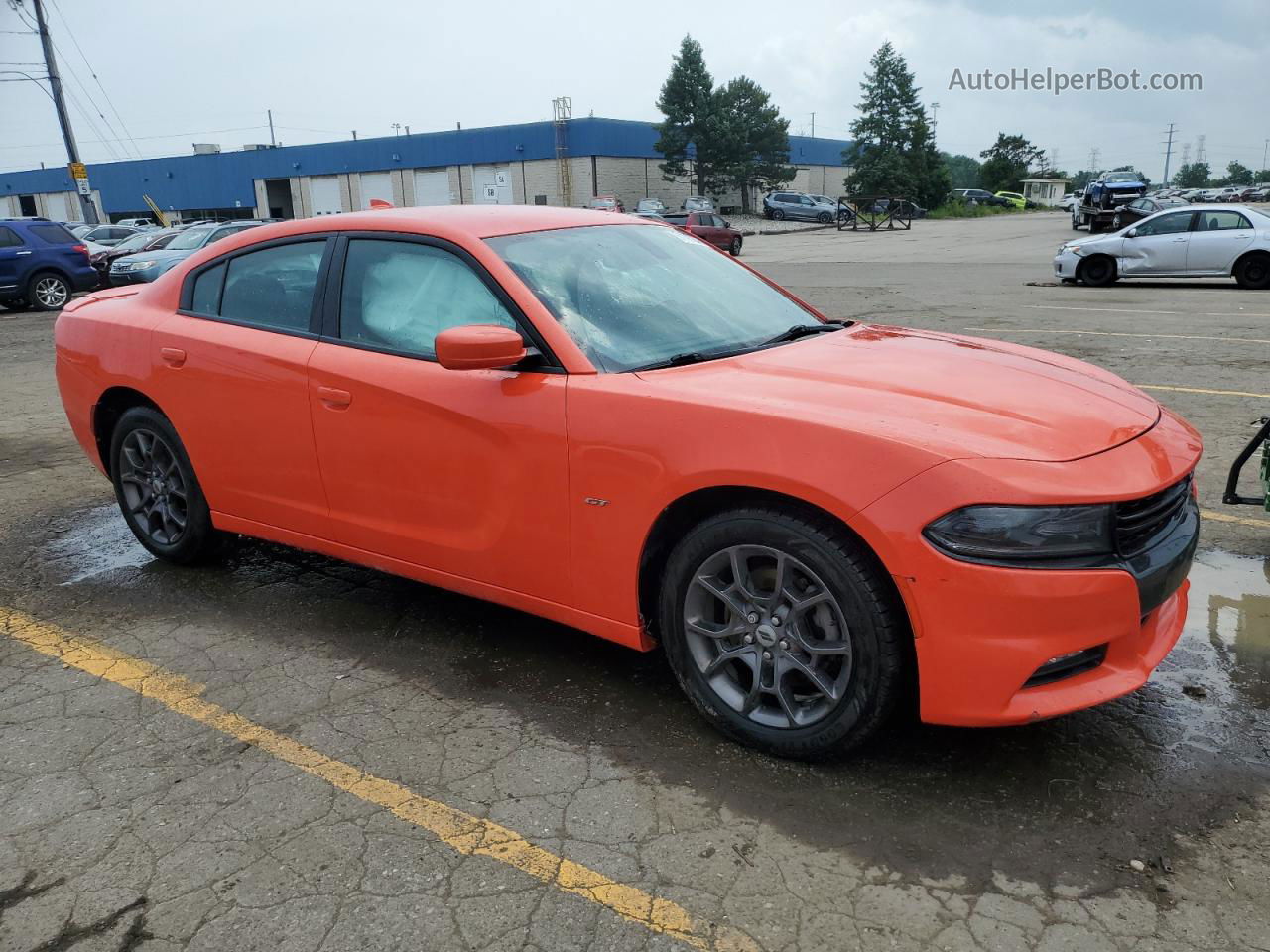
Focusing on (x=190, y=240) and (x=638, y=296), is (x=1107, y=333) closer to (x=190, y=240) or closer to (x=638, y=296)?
(x=638, y=296)

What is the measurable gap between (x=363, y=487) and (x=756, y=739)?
1.74 meters

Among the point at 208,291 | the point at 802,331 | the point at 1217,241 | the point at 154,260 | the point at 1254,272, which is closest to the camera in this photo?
the point at 802,331

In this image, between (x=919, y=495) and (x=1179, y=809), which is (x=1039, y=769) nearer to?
(x=1179, y=809)

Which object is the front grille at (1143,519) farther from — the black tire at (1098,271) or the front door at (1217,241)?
the black tire at (1098,271)

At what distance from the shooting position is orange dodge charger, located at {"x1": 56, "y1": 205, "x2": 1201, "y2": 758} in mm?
2561

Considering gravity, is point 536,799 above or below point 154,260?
below

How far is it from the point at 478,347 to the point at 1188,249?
16700 millimetres

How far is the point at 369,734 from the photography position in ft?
10.5

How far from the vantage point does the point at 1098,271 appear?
17.2 metres

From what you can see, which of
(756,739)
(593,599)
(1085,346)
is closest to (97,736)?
(593,599)

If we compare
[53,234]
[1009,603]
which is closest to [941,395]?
[1009,603]

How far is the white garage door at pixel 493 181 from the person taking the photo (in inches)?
2279

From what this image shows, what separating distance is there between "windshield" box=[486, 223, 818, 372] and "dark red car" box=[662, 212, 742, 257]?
1112 inches

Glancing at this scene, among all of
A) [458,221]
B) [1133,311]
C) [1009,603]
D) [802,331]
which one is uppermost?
[458,221]
